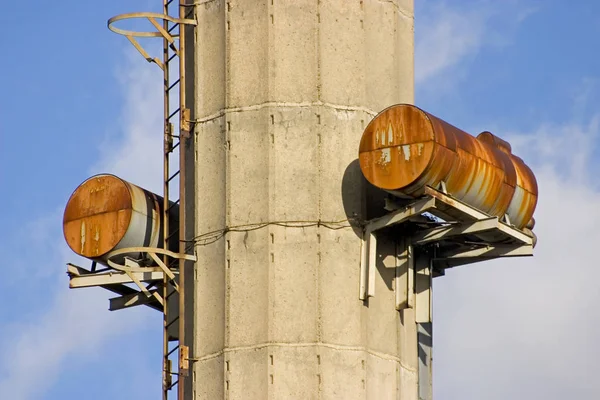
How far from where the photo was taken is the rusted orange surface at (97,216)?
5528 cm

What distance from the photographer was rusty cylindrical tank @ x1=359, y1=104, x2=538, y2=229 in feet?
168

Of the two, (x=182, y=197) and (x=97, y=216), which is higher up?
(x=182, y=197)

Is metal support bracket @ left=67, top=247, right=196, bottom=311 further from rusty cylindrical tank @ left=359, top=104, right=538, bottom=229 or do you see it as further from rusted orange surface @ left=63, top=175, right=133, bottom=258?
rusty cylindrical tank @ left=359, top=104, right=538, bottom=229

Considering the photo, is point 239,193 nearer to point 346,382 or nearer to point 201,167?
point 201,167

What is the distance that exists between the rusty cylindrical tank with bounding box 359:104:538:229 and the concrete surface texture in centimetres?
147

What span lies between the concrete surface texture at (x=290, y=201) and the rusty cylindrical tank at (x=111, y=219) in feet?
6.83

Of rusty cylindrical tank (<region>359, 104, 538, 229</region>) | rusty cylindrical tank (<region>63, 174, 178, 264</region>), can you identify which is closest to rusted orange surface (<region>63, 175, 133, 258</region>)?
rusty cylindrical tank (<region>63, 174, 178, 264</region>)

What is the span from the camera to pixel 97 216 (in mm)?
55688

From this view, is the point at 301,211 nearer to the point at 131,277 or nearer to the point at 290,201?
the point at 290,201

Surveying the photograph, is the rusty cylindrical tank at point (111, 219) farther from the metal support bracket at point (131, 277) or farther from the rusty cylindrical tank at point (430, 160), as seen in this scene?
the rusty cylindrical tank at point (430, 160)

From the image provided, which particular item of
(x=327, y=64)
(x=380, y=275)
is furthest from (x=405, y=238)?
(x=327, y=64)

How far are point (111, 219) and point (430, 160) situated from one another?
8.86 metres

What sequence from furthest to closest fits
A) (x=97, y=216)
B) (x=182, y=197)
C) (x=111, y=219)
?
(x=97, y=216) → (x=111, y=219) → (x=182, y=197)

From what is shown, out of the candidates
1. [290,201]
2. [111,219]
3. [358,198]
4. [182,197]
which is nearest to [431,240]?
[358,198]
